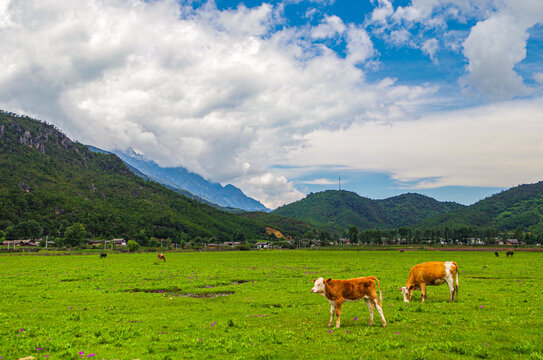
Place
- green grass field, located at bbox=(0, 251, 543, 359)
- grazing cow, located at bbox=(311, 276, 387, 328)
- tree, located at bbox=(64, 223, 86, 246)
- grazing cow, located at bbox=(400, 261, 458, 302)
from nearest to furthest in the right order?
1. green grass field, located at bbox=(0, 251, 543, 359)
2. grazing cow, located at bbox=(311, 276, 387, 328)
3. grazing cow, located at bbox=(400, 261, 458, 302)
4. tree, located at bbox=(64, 223, 86, 246)

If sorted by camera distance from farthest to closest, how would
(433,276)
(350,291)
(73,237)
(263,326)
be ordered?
(73,237) → (433,276) → (263,326) → (350,291)

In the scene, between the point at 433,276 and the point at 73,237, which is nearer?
the point at 433,276

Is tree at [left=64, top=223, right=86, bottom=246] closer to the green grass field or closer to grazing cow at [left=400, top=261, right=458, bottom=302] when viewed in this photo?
the green grass field

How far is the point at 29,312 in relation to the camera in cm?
2045

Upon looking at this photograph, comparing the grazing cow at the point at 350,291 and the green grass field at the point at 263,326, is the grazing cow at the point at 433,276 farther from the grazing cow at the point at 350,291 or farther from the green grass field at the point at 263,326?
the grazing cow at the point at 350,291

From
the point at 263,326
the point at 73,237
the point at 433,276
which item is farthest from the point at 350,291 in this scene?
the point at 73,237

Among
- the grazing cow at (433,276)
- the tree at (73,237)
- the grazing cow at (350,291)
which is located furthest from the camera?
the tree at (73,237)

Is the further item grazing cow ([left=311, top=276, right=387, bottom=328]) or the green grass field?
grazing cow ([left=311, top=276, right=387, bottom=328])

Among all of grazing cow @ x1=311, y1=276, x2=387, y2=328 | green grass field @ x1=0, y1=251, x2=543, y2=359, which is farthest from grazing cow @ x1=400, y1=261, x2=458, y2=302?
grazing cow @ x1=311, y1=276, x2=387, y2=328

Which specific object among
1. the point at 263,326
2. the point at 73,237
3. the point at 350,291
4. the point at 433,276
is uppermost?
the point at 350,291

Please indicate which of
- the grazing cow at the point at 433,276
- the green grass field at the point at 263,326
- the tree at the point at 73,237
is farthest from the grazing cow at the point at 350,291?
the tree at the point at 73,237

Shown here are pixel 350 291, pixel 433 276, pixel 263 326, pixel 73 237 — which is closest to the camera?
pixel 350 291

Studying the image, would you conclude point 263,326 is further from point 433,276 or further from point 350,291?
point 433,276

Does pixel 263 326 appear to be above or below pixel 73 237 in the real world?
above
